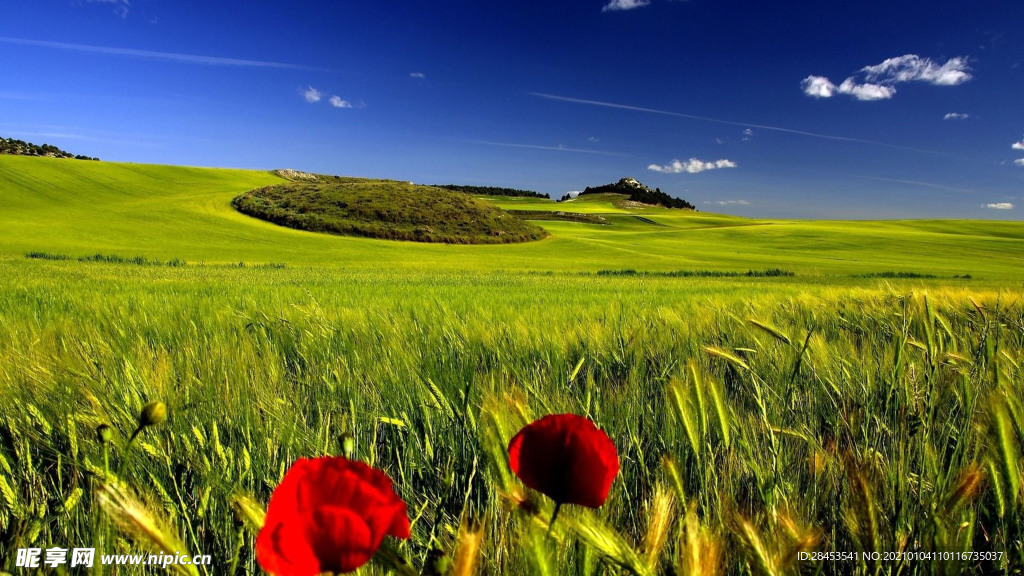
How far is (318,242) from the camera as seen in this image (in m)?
30.3

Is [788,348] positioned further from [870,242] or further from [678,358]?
[870,242]

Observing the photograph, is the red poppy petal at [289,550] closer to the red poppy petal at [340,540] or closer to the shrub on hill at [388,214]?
the red poppy petal at [340,540]

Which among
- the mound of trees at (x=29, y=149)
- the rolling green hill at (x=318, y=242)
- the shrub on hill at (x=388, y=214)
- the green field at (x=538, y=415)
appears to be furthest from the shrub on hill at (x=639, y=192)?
the green field at (x=538, y=415)

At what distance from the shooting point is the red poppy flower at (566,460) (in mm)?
488

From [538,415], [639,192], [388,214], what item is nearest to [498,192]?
[639,192]

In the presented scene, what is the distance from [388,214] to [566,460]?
145ft

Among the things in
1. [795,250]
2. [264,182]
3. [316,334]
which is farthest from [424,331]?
[264,182]

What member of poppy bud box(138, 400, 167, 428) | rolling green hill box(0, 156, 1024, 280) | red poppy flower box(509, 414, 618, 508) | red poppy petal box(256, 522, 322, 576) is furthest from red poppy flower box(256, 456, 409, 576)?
rolling green hill box(0, 156, 1024, 280)

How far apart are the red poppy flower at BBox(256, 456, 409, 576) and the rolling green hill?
64.4ft

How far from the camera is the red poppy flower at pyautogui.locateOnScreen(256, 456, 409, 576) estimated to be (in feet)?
1.10

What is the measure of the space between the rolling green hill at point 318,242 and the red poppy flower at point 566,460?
19.5m

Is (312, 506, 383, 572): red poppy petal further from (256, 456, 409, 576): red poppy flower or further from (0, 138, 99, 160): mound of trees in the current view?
(0, 138, 99, 160): mound of trees

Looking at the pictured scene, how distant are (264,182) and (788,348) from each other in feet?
232

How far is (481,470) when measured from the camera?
1.20m
